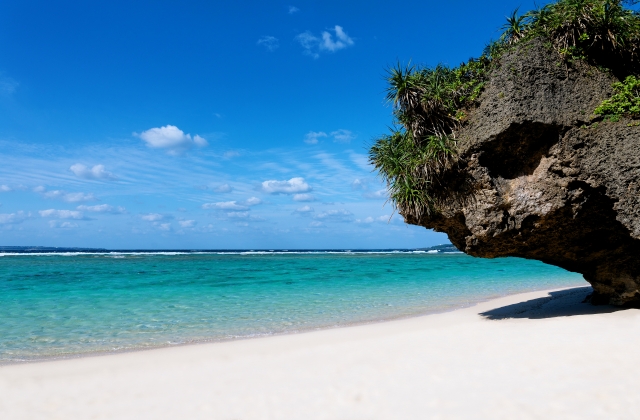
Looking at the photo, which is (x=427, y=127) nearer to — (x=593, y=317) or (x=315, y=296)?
(x=593, y=317)

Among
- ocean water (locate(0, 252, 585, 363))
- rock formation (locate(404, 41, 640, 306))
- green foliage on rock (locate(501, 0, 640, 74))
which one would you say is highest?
green foliage on rock (locate(501, 0, 640, 74))

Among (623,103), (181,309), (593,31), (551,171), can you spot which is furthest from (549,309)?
(181,309)

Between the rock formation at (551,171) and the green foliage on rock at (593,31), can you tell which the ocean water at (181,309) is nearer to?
the rock formation at (551,171)

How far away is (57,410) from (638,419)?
6138 millimetres

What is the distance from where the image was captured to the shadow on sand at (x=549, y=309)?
839cm

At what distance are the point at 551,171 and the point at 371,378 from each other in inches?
203

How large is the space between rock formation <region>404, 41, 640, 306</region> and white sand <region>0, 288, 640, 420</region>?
140 centimetres

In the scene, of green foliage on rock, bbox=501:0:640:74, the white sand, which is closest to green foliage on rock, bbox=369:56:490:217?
green foliage on rock, bbox=501:0:640:74

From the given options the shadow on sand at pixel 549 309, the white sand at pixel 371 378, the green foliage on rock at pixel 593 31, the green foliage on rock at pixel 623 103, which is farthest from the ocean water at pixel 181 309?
the green foliage on rock at pixel 593 31

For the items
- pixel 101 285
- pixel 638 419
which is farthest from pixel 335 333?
pixel 101 285

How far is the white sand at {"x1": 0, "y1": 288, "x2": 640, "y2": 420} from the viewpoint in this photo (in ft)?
13.5

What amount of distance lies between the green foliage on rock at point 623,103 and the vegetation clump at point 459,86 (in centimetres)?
2

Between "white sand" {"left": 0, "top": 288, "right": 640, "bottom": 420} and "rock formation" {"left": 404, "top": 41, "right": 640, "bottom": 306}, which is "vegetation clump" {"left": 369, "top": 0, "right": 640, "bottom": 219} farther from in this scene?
"white sand" {"left": 0, "top": 288, "right": 640, "bottom": 420}

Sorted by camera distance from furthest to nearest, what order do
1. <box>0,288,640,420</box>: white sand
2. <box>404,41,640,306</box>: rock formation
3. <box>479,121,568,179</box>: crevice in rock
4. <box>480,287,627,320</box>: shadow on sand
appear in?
<box>480,287,627,320</box>: shadow on sand, <box>479,121,568,179</box>: crevice in rock, <box>404,41,640,306</box>: rock formation, <box>0,288,640,420</box>: white sand
